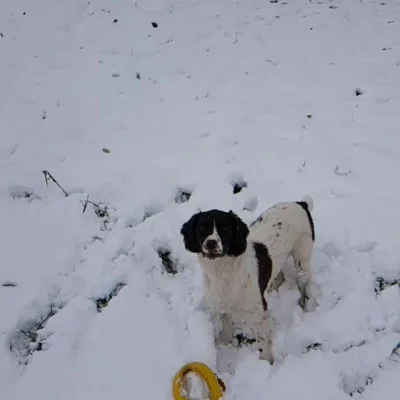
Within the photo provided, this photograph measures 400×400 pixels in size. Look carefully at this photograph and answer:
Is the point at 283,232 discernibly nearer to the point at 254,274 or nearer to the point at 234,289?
the point at 254,274

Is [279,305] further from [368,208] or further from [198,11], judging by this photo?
[198,11]

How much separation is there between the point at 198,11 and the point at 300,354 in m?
7.77

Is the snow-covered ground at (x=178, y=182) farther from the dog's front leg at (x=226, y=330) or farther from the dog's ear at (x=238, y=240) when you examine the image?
the dog's ear at (x=238, y=240)

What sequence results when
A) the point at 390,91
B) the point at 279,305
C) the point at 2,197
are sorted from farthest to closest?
the point at 390,91 < the point at 2,197 < the point at 279,305

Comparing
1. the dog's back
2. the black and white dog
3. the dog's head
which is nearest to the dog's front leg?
the black and white dog

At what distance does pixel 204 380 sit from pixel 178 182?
247 cm

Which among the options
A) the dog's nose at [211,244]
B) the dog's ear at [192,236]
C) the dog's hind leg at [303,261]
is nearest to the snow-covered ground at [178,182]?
the dog's hind leg at [303,261]

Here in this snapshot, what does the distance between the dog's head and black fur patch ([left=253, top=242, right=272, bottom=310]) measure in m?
0.30

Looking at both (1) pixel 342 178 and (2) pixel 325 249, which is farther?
(1) pixel 342 178

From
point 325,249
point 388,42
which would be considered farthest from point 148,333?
point 388,42

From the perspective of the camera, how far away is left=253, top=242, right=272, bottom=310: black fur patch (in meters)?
3.50

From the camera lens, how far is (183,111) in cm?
664

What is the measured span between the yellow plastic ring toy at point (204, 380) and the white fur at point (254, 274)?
463 mm

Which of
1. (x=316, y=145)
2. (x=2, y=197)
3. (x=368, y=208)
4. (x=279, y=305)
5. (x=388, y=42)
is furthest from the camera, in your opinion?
(x=388, y=42)
